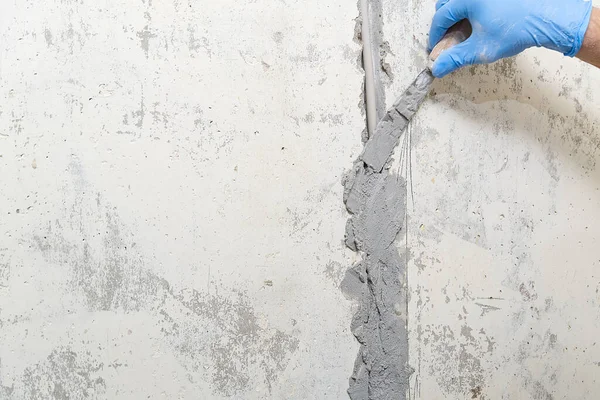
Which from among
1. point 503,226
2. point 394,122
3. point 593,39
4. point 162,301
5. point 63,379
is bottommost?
point 63,379

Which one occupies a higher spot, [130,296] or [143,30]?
[143,30]

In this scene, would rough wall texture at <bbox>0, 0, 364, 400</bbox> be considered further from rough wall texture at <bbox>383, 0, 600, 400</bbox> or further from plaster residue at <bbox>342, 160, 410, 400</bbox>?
rough wall texture at <bbox>383, 0, 600, 400</bbox>

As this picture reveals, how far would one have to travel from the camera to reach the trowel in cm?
142

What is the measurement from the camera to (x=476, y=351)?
1514mm

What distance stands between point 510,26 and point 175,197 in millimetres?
951

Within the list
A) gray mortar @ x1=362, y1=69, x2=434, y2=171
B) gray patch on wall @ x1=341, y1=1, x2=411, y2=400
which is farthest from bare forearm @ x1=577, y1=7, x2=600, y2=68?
gray patch on wall @ x1=341, y1=1, x2=411, y2=400

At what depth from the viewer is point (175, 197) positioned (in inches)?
51.0

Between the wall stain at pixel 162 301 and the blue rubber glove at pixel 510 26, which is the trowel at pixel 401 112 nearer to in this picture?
the blue rubber glove at pixel 510 26

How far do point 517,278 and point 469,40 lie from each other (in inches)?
27.7

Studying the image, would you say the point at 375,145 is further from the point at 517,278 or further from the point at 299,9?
the point at 517,278

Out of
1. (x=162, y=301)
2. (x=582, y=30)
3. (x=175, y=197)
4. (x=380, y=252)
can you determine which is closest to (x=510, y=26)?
(x=582, y=30)

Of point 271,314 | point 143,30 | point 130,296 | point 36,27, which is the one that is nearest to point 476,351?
point 271,314

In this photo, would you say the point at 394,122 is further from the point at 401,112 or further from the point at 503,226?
the point at 503,226

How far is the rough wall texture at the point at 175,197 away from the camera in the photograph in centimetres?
122
